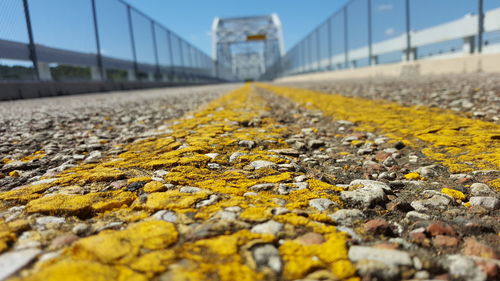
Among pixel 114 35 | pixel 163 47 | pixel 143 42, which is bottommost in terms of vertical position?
pixel 114 35

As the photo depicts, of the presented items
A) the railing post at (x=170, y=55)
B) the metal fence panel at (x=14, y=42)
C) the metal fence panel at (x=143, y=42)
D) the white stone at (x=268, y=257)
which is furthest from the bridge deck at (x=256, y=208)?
the railing post at (x=170, y=55)

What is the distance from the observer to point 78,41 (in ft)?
42.8

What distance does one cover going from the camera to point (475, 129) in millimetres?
2518

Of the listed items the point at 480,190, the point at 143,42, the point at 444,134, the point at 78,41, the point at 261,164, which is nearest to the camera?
the point at 480,190

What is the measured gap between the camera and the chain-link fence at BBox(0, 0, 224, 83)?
9.16 metres

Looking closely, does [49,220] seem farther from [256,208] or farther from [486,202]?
[486,202]

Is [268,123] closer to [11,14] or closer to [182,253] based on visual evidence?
[182,253]

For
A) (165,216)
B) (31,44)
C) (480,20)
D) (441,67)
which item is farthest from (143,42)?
(165,216)

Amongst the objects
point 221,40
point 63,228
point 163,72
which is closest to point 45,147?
point 63,228

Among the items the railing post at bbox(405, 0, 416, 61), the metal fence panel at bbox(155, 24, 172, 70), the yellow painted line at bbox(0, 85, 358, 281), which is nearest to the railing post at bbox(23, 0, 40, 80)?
the yellow painted line at bbox(0, 85, 358, 281)

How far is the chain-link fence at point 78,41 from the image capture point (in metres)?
9.16

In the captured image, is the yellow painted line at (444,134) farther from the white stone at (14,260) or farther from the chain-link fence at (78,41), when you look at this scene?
the chain-link fence at (78,41)

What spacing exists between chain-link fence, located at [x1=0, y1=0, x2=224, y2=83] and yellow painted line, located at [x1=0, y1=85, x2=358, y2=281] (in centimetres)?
857

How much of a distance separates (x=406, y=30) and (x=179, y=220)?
17.9 metres
